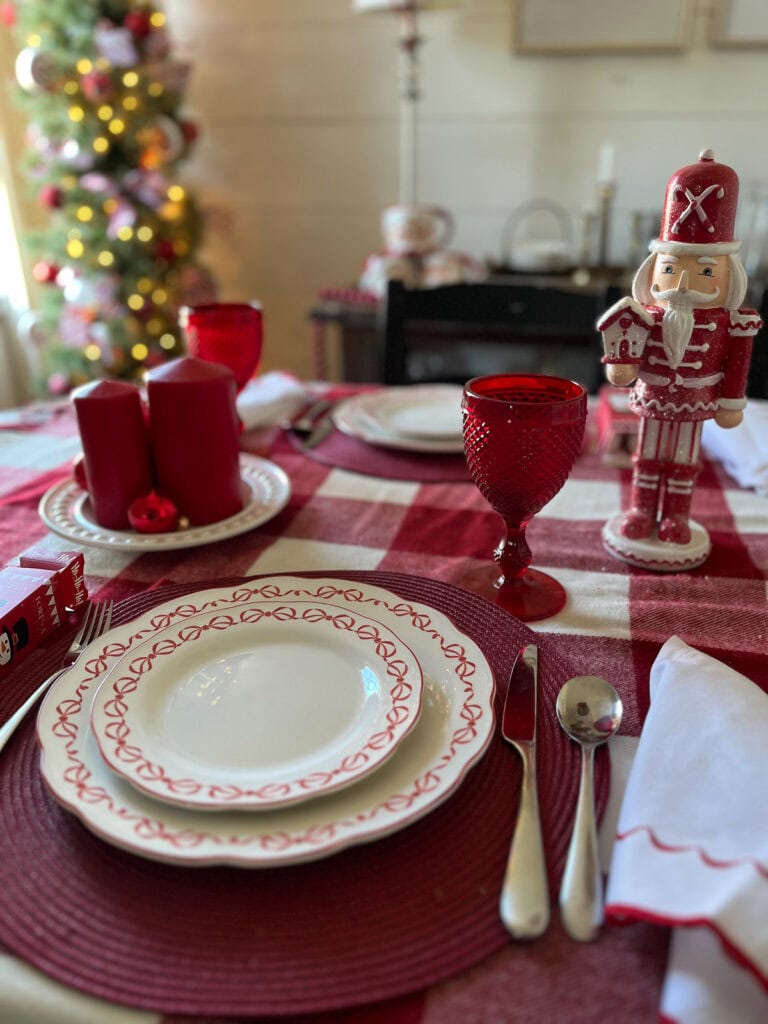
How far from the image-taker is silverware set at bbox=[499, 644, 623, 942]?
320 mm

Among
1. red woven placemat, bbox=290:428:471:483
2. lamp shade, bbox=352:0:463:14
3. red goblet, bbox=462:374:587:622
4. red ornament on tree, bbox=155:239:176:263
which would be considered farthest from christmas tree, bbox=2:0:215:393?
red goblet, bbox=462:374:587:622

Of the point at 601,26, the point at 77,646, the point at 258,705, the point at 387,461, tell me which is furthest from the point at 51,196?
the point at 258,705

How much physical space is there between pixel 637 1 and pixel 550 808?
7.53 feet

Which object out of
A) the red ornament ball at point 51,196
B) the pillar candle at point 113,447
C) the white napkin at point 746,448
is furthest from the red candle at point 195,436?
the red ornament ball at point 51,196

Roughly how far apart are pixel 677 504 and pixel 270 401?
0.57 metres

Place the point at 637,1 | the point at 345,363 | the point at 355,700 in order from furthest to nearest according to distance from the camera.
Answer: the point at 345,363 → the point at 637,1 → the point at 355,700

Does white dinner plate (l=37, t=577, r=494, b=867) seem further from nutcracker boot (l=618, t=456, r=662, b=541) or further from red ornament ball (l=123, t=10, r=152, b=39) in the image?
red ornament ball (l=123, t=10, r=152, b=39)

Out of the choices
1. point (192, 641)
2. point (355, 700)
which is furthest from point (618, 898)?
point (192, 641)

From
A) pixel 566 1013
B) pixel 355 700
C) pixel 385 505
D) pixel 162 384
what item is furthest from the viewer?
pixel 385 505

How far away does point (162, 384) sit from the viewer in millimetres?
631

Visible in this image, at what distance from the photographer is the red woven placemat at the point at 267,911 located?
0.30m

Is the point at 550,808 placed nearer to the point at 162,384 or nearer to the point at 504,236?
the point at 162,384

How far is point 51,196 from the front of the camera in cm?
220

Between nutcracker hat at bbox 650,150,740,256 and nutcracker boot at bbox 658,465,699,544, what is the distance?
0.57 feet
